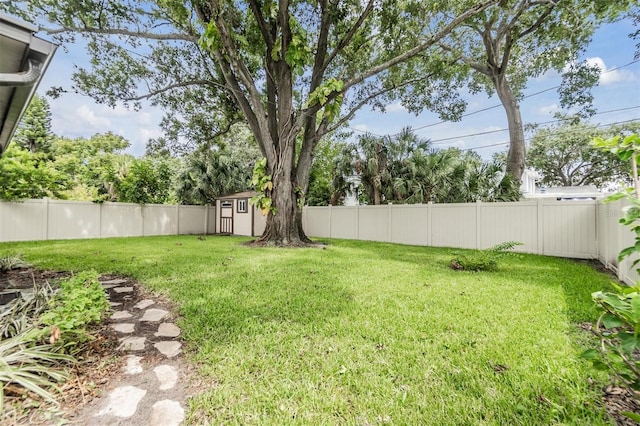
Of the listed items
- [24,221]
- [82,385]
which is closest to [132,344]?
[82,385]

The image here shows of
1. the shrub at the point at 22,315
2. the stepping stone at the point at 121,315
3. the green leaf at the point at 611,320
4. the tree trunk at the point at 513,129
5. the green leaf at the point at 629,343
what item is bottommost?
the stepping stone at the point at 121,315

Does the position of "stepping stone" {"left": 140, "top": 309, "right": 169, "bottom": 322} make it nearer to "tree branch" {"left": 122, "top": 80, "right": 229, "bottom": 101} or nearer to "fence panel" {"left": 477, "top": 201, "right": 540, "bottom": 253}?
"fence panel" {"left": 477, "top": 201, "right": 540, "bottom": 253}

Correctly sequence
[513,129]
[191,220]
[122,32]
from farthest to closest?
[191,220] → [513,129] → [122,32]

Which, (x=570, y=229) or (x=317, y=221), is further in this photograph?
(x=317, y=221)

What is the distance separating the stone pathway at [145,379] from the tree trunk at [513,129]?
1143cm

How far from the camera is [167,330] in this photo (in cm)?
262

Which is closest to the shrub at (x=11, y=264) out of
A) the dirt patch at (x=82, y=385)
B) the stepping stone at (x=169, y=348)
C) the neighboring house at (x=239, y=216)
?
the dirt patch at (x=82, y=385)

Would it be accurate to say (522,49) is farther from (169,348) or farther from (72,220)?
(72,220)

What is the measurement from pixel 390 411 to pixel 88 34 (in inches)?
458

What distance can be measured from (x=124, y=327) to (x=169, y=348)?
0.73 meters

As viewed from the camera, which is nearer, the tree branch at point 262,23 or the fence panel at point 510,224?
the fence panel at point 510,224

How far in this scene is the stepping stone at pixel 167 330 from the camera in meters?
2.52

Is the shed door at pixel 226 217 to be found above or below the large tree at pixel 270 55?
below

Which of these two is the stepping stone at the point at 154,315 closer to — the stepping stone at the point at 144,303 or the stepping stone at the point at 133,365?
the stepping stone at the point at 144,303
